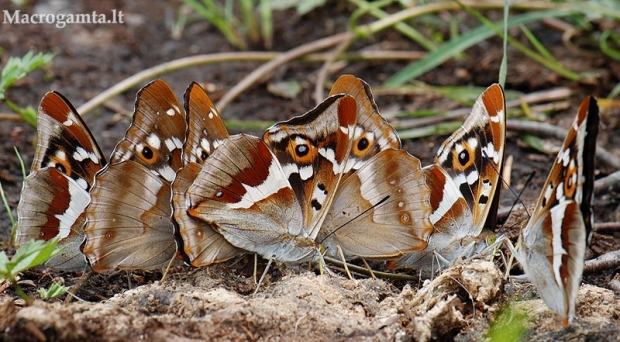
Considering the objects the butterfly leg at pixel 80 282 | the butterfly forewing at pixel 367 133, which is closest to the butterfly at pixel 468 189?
the butterfly forewing at pixel 367 133

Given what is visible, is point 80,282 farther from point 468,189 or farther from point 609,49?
point 609,49

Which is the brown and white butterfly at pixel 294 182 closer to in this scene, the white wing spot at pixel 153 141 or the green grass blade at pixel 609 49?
the white wing spot at pixel 153 141

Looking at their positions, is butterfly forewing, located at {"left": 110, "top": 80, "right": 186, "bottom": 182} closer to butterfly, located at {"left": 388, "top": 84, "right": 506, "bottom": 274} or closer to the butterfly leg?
the butterfly leg

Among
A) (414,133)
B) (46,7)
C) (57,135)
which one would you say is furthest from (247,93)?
(57,135)

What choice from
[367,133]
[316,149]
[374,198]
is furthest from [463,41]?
[316,149]

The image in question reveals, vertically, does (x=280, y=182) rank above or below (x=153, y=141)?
below

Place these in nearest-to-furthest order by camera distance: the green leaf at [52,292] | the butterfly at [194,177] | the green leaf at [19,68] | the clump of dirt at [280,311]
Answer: the clump of dirt at [280,311] → the green leaf at [52,292] → the butterfly at [194,177] → the green leaf at [19,68]
